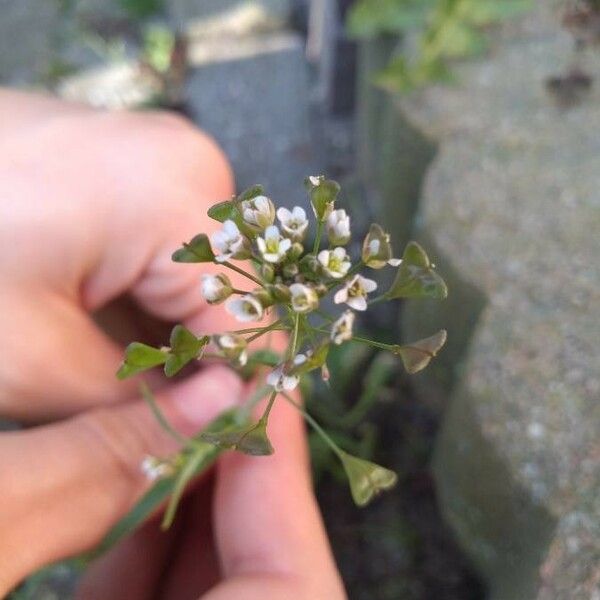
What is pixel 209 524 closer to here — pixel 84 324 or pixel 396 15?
pixel 84 324

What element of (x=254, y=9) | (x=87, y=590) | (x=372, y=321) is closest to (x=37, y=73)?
(x=254, y=9)

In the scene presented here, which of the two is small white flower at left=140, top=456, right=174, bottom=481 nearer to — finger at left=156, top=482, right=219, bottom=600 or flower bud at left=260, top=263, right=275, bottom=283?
finger at left=156, top=482, right=219, bottom=600

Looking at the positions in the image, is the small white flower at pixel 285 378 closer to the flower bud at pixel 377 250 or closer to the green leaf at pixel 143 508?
the flower bud at pixel 377 250

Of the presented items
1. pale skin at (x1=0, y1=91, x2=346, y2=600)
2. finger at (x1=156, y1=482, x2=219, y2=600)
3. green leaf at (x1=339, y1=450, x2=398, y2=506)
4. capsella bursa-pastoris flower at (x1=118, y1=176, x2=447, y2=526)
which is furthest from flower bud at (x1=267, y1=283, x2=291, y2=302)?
finger at (x1=156, y1=482, x2=219, y2=600)

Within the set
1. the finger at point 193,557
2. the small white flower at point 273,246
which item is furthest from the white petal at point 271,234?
the finger at point 193,557

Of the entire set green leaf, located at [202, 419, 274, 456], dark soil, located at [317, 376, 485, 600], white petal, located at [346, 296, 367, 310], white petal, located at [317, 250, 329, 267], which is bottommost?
dark soil, located at [317, 376, 485, 600]

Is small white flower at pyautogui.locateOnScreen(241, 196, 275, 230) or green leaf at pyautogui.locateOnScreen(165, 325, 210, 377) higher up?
small white flower at pyautogui.locateOnScreen(241, 196, 275, 230)

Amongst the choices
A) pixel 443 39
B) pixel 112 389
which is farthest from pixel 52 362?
pixel 443 39

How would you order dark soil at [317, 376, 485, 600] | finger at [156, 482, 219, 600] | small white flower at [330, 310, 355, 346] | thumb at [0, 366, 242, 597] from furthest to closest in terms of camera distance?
dark soil at [317, 376, 485, 600] → finger at [156, 482, 219, 600] → thumb at [0, 366, 242, 597] → small white flower at [330, 310, 355, 346]
